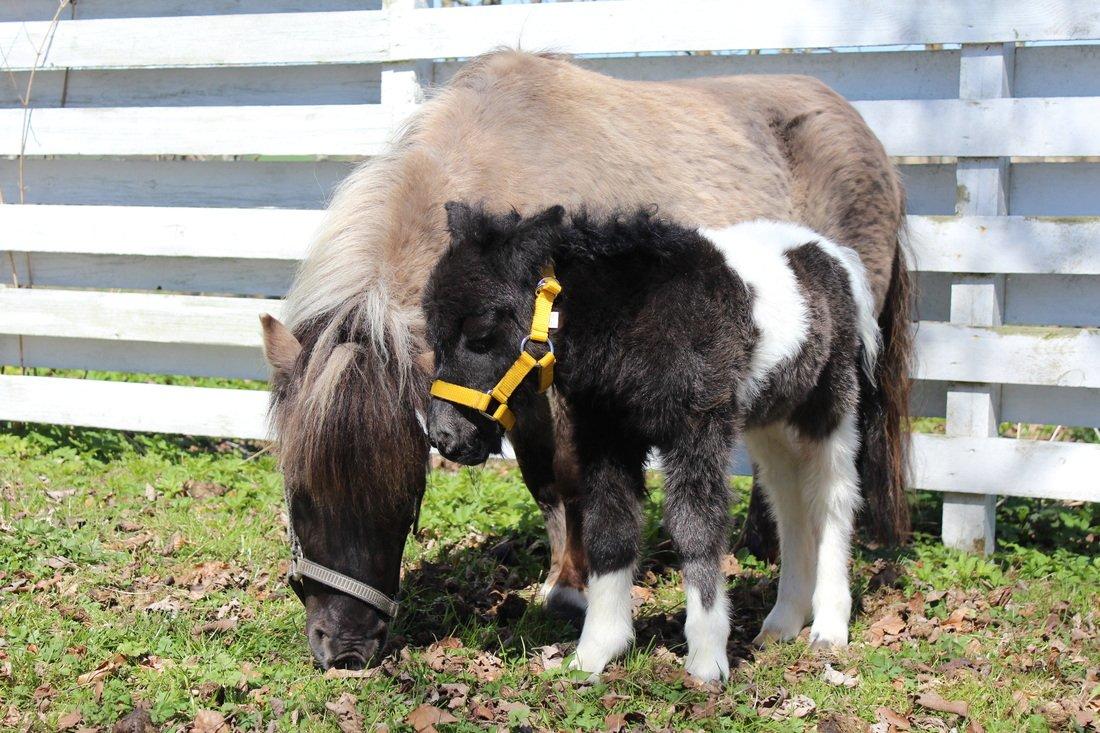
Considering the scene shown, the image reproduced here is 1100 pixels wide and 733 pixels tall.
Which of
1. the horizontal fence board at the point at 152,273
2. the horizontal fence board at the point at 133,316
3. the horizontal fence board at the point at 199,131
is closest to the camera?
the horizontal fence board at the point at 199,131

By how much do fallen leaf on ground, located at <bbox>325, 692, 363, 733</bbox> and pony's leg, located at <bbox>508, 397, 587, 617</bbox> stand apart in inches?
49.8

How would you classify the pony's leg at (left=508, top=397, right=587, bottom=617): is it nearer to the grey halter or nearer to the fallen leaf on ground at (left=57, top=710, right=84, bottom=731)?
the grey halter

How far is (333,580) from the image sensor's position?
372 centimetres

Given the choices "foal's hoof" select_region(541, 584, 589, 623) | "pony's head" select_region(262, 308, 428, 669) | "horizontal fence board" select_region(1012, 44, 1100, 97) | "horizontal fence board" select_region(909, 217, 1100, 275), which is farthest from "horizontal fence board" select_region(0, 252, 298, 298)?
"horizontal fence board" select_region(1012, 44, 1100, 97)

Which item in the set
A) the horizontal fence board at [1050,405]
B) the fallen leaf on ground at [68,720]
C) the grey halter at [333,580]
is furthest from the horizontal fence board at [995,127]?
the fallen leaf on ground at [68,720]

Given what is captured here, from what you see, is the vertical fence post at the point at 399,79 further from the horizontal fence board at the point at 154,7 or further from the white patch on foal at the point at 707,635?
the white patch on foal at the point at 707,635

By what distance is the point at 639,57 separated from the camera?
6.22m

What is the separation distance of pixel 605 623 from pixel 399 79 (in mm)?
3674

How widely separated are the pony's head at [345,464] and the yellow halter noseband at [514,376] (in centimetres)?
30

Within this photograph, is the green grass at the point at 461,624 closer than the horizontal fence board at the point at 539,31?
Yes

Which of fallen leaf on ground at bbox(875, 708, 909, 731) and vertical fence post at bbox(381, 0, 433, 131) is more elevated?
vertical fence post at bbox(381, 0, 433, 131)

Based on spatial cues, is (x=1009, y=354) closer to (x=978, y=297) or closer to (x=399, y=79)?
(x=978, y=297)

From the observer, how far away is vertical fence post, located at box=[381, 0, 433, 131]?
6129mm

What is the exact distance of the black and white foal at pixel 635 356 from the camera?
3.38 metres
